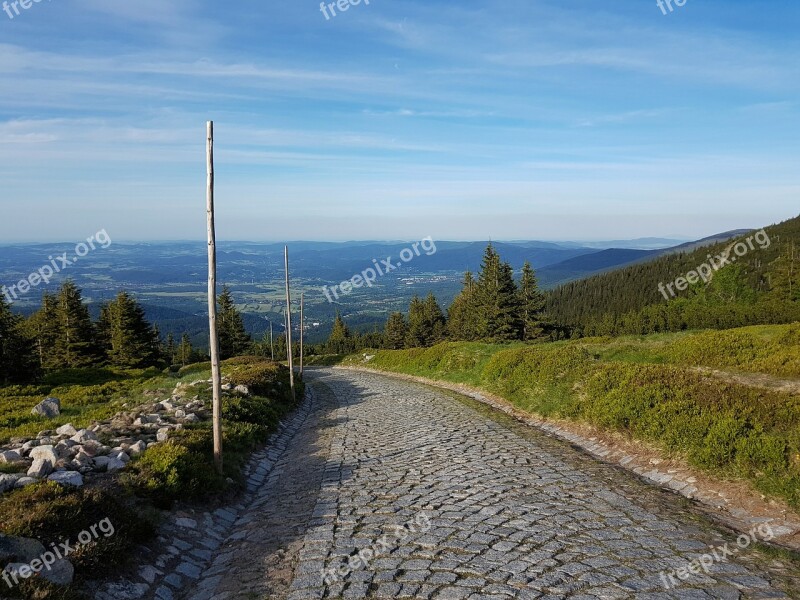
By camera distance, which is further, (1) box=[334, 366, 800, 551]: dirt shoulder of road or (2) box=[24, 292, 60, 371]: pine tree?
(2) box=[24, 292, 60, 371]: pine tree

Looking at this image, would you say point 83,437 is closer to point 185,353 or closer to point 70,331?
point 70,331

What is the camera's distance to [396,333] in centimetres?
8831

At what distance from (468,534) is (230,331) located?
69584 millimetres

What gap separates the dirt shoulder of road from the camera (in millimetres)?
→ 7105

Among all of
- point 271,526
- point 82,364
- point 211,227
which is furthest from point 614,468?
point 82,364

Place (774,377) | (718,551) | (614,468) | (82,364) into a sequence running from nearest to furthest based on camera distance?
(718,551) < (614,468) < (774,377) < (82,364)

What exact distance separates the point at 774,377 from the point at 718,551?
9157 millimetres

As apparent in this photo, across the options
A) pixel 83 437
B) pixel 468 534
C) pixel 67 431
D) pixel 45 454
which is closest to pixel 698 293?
pixel 468 534

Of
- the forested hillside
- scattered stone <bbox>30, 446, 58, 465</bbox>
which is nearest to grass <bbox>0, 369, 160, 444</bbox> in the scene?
scattered stone <bbox>30, 446, 58, 465</bbox>

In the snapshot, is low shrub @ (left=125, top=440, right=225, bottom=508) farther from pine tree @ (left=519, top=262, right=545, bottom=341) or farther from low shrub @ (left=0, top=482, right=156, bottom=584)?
pine tree @ (left=519, top=262, right=545, bottom=341)

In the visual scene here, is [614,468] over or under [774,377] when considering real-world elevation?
under

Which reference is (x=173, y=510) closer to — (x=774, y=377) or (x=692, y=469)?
(x=692, y=469)

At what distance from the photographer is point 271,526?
25.2ft

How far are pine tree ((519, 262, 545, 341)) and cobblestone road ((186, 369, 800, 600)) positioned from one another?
153 ft
